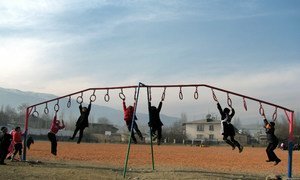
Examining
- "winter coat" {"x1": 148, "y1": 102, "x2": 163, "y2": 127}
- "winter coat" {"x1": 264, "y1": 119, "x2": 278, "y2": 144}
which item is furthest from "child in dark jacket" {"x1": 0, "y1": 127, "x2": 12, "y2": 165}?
"winter coat" {"x1": 264, "y1": 119, "x2": 278, "y2": 144}

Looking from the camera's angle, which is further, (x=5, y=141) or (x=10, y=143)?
(x=10, y=143)

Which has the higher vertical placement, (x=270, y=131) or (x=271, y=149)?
(x=270, y=131)

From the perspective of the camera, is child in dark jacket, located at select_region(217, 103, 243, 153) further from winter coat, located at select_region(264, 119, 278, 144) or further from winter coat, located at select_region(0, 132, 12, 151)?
winter coat, located at select_region(0, 132, 12, 151)

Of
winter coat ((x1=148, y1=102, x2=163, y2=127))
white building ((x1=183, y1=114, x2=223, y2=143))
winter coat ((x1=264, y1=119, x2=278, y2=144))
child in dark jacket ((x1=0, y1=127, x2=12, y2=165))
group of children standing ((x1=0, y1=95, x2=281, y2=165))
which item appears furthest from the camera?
white building ((x1=183, y1=114, x2=223, y2=143))

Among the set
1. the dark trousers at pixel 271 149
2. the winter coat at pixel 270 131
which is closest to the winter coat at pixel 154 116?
the winter coat at pixel 270 131

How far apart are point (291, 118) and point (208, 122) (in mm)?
103426

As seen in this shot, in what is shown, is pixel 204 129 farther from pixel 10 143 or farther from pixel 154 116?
pixel 154 116

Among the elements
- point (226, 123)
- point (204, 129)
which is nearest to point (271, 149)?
point (226, 123)

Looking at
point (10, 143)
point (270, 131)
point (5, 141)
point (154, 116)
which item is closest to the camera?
point (270, 131)

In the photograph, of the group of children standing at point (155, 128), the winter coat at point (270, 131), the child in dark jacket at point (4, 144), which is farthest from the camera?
the child in dark jacket at point (4, 144)

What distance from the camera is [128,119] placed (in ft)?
57.8

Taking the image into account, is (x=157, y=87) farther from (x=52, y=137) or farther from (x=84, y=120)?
(x=52, y=137)

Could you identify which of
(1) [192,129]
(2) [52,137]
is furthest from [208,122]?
(2) [52,137]

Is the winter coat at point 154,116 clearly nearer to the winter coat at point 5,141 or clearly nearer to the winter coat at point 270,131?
the winter coat at point 270,131
